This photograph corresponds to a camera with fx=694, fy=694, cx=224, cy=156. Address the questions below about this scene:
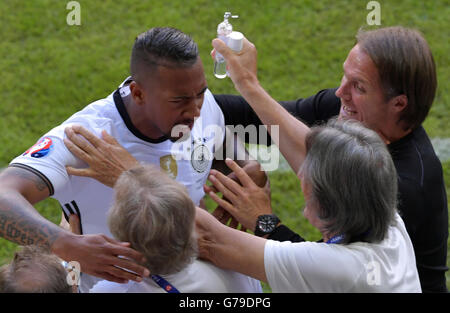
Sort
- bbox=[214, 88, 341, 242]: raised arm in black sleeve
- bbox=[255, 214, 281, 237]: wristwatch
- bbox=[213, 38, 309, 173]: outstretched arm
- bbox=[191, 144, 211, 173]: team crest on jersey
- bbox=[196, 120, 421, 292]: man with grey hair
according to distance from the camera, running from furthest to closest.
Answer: bbox=[214, 88, 341, 242]: raised arm in black sleeve < bbox=[191, 144, 211, 173]: team crest on jersey < bbox=[213, 38, 309, 173]: outstretched arm < bbox=[255, 214, 281, 237]: wristwatch < bbox=[196, 120, 421, 292]: man with grey hair

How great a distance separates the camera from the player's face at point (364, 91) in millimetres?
3322

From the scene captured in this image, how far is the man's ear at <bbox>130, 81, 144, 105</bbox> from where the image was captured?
→ 3.19 metres

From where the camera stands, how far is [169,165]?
3342mm

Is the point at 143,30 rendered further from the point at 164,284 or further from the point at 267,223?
the point at 164,284

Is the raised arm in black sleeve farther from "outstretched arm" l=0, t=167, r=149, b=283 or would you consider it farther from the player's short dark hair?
"outstretched arm" l=0, t=167, r=149, b=283

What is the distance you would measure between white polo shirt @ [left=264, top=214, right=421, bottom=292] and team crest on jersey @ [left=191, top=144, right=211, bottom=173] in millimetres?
934

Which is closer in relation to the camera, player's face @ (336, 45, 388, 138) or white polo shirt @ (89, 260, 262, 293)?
white polo shirt @ (89, 260, 262, 293)

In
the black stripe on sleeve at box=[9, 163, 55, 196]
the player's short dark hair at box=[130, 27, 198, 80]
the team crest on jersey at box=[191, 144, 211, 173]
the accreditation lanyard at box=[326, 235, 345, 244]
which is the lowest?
the accreditation lanyard at box=[326, 235, 345, 244]

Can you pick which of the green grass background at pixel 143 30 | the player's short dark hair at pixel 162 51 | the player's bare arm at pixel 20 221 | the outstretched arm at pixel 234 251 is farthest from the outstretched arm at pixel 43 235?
the green grass background at pixel 143 30

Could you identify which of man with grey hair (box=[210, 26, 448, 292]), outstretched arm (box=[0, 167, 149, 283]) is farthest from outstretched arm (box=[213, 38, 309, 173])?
outstretched arm (box=[0, 167, 149, 283])

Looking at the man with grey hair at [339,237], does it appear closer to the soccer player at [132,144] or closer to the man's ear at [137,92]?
the soccer player at [132,144]

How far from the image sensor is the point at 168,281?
2387 millimetres

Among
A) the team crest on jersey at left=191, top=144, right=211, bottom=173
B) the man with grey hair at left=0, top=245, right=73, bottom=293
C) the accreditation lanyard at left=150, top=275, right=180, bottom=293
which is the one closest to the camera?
the man with grey hair at left=0, top=245, right=73, bottom=293

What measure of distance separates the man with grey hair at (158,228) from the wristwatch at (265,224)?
61 centimetres
